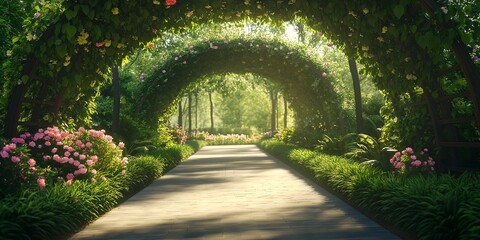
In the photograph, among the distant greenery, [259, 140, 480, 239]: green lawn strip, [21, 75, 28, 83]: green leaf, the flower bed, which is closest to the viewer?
[259, 140, 480, 239]: green lawn strip

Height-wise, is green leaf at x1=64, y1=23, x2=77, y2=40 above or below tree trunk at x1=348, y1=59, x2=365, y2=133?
above

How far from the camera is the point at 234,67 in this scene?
22.9 meters

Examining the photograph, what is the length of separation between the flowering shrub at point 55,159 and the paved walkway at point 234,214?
0.89 meters

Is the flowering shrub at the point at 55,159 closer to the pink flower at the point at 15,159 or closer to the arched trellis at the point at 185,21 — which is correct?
the pink flower at the point at 15,159

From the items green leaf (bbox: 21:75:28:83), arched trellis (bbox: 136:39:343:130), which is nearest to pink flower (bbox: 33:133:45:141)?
green leaf (bbox: 21:75:28:83)

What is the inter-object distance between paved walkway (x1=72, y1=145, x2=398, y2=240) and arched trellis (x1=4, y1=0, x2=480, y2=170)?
2349mm

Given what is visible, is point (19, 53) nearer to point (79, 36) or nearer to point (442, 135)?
point (79, 36)

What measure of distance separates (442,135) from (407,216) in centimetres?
330

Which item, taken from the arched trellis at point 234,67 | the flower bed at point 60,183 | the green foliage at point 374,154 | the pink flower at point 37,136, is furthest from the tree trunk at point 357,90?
the pink flower at point 37,136

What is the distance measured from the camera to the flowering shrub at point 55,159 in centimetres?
779

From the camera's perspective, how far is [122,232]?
7.06 meters

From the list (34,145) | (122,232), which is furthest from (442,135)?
(34,145)

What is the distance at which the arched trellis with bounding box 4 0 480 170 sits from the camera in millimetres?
8211

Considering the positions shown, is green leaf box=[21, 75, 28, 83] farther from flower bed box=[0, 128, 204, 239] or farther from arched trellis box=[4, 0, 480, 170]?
flower bed box=[0, 128, 204, 239]
